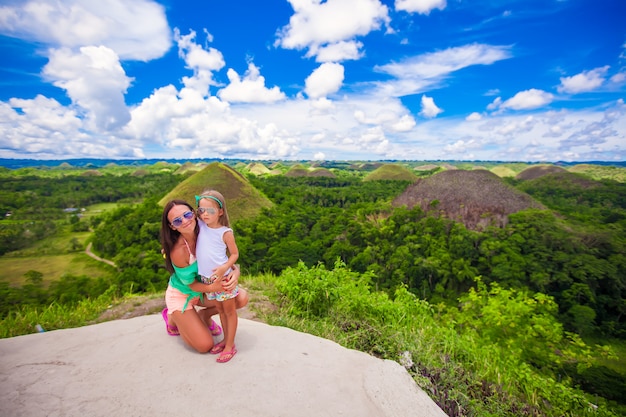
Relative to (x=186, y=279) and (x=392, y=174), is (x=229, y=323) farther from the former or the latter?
(x=392, y=174)

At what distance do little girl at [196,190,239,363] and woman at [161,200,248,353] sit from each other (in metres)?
0.07

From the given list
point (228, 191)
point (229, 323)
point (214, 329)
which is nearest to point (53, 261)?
point (228, 191)

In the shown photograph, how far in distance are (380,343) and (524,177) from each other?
77.5 metres

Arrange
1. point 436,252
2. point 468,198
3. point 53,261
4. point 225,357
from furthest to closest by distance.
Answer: point 468,198 < point 53,261 < point 436,252 < point 225,357

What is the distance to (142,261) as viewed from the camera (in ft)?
54.2

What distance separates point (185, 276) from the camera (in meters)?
2.38

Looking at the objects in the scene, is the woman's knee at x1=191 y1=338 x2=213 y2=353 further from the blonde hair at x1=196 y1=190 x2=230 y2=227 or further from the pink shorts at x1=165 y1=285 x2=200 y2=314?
the blonde hair at x1=196 y1=190 x2=230 y2=227

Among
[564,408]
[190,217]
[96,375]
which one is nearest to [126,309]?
[96,375]

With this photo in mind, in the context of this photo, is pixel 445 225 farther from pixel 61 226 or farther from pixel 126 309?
pixel 61 226

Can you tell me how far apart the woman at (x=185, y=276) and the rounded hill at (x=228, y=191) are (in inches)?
937

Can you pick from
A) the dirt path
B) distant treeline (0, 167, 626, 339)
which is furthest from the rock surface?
the dirt path

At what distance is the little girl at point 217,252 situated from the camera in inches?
89.5

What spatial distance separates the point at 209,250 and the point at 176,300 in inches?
22.8

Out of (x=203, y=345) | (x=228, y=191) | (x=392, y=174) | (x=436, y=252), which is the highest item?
(x=203, y=345)
